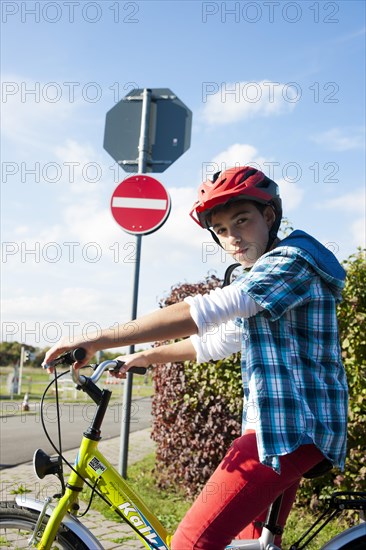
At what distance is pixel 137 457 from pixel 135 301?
3626mm

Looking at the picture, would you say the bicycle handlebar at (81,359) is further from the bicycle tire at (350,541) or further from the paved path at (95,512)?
the bicycle tire at (350,541)

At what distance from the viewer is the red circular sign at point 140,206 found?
6055mm

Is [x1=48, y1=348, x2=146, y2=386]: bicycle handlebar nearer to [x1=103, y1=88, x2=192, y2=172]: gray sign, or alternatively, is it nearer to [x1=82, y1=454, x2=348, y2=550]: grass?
[x1=82, y1=454, x2=348, y2=550]: grass

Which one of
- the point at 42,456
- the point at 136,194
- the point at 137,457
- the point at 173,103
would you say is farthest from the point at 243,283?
the point at 137,457

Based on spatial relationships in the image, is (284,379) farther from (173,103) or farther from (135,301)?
(173,103)

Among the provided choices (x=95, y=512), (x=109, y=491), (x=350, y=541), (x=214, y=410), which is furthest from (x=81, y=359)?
(x=95, y=512)

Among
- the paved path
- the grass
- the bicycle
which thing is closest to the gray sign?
the grass

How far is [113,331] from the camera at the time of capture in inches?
79.4

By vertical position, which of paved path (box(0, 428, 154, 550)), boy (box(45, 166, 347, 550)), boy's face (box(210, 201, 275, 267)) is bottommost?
paved path (box(0, 428, 154, 550))

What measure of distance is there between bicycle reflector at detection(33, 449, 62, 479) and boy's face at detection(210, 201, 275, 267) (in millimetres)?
1005

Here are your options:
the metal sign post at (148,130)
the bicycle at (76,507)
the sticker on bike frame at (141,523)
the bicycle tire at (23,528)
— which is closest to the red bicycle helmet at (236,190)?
the bicycle at (76,507)

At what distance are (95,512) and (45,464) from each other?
332cm

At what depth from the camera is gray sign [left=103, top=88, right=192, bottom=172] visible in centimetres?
658

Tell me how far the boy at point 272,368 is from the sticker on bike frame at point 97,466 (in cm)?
36
